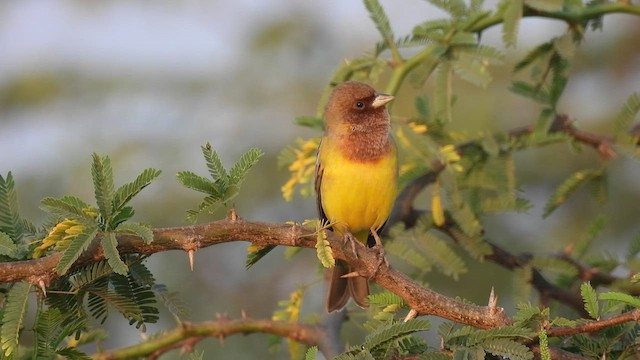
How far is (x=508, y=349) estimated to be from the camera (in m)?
2.89

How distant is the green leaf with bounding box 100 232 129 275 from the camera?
2855 mm

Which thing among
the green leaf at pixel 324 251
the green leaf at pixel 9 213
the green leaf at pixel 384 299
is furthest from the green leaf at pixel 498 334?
the green leaf at pixel 9 213

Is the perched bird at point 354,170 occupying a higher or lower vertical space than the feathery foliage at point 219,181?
lower

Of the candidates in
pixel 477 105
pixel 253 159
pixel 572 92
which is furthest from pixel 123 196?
pixel 572 92

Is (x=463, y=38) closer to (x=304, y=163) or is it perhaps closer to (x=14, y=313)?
(x=304, y=163)

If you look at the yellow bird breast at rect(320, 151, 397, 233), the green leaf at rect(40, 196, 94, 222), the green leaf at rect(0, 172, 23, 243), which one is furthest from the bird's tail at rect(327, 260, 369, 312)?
the green leaf at rect(40, 196, 94, 222)

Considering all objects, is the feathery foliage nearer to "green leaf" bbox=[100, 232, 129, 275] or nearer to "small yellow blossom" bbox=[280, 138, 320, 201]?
"green leaf" bbox=[100, 232, 129, 275]

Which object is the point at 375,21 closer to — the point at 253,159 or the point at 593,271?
the point at 593,271

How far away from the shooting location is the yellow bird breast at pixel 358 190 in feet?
15.7

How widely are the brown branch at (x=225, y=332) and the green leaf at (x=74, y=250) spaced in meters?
1.30

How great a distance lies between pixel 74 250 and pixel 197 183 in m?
0.41

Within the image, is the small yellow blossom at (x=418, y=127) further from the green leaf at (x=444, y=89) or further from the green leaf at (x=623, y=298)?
the green leaf at (x=623, y=298)

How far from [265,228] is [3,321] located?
0.78 m

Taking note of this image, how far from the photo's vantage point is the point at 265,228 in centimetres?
305
